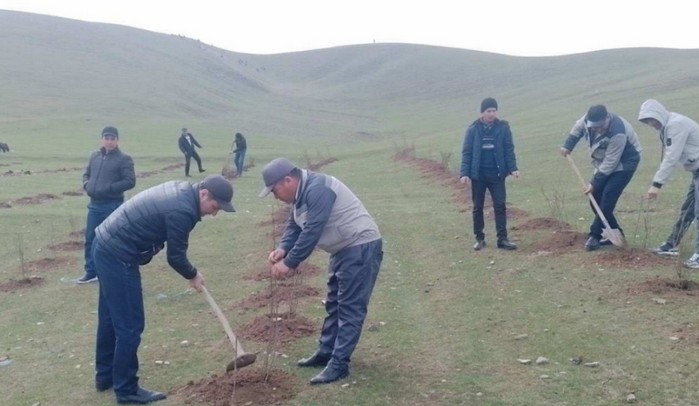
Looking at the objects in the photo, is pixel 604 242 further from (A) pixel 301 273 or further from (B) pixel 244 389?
(B) pixel 244 389

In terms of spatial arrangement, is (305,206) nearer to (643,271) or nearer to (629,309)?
(629,309)

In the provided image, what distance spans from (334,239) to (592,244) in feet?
18.7

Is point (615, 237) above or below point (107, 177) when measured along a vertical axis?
below

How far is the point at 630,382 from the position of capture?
236 inches

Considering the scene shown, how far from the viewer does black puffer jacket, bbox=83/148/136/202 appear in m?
10.5

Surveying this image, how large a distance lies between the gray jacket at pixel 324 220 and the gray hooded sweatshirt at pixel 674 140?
4.90m

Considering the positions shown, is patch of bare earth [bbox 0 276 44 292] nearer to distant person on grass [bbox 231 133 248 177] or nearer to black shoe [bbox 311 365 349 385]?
black shoe [bbox 311 365 349 385]

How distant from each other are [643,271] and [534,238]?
9.76 ft

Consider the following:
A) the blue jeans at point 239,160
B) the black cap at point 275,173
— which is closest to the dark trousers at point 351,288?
the black cap at point 275,173

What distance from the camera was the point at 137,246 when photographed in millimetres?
6328

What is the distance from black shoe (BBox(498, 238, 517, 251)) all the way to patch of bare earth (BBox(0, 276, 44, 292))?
719 centimetres

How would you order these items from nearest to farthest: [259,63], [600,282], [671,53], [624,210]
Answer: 1. [600,282]
2. [624,210]
3. [671,53]
4. [259,63]

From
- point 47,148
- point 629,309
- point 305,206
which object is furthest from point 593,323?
point 47,148

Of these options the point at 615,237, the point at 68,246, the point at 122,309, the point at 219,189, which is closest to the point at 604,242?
the point at 615,237
